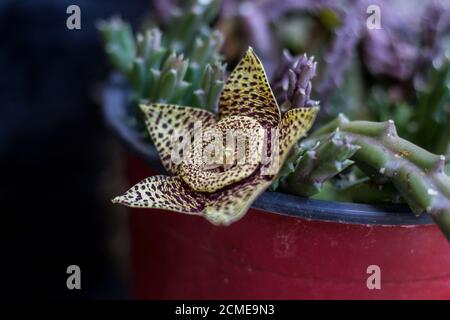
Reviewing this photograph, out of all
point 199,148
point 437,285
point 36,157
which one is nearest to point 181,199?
point 199,148

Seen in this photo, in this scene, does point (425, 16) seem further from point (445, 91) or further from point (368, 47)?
point (445, 91)

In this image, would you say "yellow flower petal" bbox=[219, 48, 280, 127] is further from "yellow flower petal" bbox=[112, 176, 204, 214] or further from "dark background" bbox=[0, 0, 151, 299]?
"dark background" bbox=[0, 0, 151, 299]

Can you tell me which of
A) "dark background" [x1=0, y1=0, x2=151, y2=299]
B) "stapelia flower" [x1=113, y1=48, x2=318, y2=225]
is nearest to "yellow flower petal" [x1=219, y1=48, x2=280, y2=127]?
"stapelia flower" [x1=113, y1=48, x2=318, y2=225]

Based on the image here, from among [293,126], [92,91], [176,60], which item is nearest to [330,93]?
[176,60]

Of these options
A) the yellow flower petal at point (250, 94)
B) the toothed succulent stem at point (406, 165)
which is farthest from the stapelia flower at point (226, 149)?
the toothed succulent stem at point (406, 165)

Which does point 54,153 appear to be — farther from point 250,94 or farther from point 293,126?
point 293,126

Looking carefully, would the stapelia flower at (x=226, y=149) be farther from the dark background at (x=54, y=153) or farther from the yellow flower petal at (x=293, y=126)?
the dark background at (x=54, y=153)

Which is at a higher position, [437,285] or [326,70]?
[326,70]
